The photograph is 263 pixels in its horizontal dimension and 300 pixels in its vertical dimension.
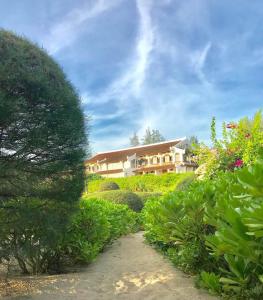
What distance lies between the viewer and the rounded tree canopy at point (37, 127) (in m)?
4.62

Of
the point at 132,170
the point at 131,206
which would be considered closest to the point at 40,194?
the point at 131,206

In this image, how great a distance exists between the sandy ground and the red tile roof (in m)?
33.1

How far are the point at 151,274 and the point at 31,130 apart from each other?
9.48ft

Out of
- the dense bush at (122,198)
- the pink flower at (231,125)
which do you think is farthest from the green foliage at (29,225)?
the dense bush at (122,198)

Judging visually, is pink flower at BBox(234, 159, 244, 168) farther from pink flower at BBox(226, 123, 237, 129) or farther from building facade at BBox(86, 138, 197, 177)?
building facade at BBox(86, 138, 197, 177)

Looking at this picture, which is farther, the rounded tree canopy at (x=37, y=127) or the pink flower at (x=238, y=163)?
the pink flower at (x=238, y=163)

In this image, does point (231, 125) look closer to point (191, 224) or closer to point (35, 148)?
point (191, 224)

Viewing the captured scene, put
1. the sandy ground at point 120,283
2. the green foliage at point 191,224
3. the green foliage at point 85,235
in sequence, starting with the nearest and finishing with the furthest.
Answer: the green foliage at point 191,224, the sandy ground at point 120,283, the green foliage at point 85,235

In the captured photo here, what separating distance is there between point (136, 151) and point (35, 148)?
127 feet

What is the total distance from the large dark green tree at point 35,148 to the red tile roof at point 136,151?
113 ft

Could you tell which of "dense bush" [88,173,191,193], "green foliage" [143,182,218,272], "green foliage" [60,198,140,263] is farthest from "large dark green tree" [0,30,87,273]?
"dense bush" [88,173,191,193]

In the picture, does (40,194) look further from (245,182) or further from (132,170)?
(132,170)

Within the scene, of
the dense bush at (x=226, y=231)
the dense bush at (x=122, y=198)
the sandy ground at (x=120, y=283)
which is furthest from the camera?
the dense bush at (x=122, y=198)

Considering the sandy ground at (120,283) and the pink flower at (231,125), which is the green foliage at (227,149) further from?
the sandy ground at (120,283)
